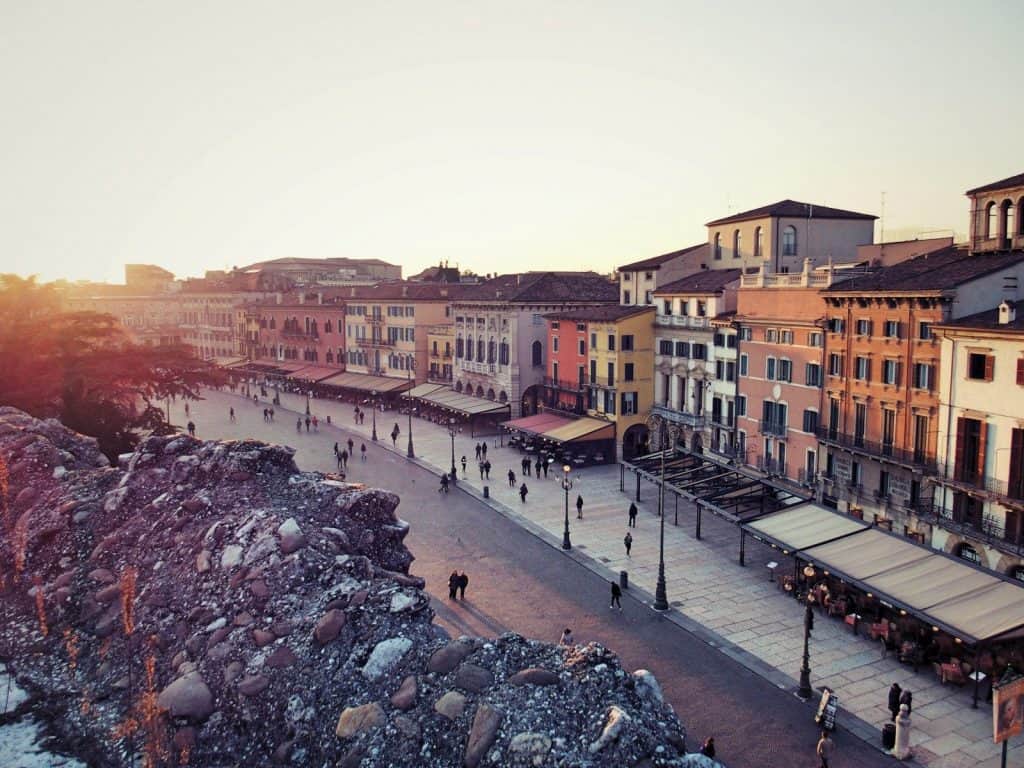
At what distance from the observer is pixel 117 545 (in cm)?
1650

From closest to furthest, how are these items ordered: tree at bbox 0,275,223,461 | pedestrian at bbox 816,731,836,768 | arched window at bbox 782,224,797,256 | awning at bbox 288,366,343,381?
pedestrian at bbox 816,731,836,768 → tree at bbox 0,275,223,461 → arched window at bbox 782,224,797,256 → awning at bbox 288,366,343,381

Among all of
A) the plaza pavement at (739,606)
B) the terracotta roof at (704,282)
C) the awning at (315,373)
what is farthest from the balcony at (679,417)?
the awning at (315,373)

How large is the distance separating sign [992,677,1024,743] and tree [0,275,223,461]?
3394 cm

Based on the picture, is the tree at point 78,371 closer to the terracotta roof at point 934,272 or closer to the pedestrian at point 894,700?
the pedestrian at point 894,700

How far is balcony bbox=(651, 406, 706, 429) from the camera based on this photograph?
161ft

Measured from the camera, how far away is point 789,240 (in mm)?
51031

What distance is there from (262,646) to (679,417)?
4109 cm

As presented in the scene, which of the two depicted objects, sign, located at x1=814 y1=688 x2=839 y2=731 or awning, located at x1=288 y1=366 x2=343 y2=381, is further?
awning, located at x1=288 y1=366 x2=343 y2=381

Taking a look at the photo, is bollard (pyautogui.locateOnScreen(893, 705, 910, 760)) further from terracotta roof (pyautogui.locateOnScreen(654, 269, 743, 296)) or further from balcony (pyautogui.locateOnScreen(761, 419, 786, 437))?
terracotta roof (pyautogui.locateOnScreen(654, 269, 743, 296))

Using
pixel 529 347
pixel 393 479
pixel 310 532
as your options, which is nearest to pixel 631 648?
pixel 310 532

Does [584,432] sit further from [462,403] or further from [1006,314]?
[1006,314]

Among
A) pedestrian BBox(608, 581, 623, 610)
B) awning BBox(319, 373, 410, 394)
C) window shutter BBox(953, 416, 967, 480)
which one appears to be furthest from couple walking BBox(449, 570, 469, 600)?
awning BBox(319, 373, 410, 394)

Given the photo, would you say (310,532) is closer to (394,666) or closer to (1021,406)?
(394,666)

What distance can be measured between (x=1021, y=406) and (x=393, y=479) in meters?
33.1
